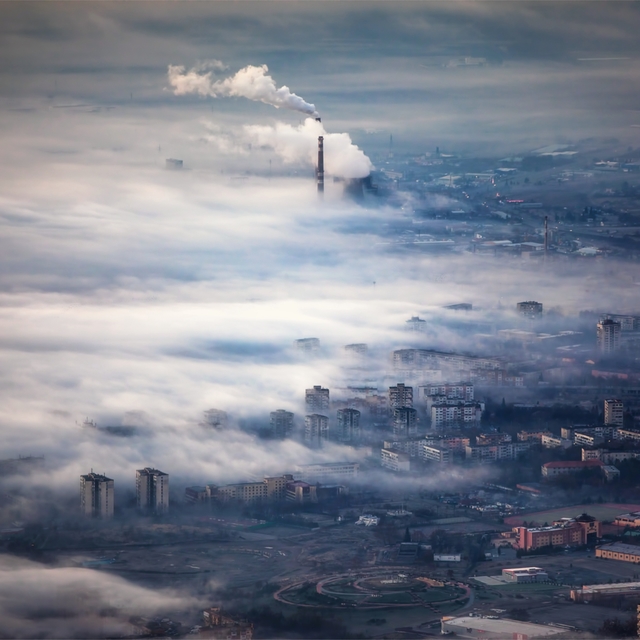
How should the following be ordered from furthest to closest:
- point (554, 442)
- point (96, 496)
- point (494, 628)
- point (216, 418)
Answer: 1. point (554, 442)
2. point (216, 418)
3. point (96, 496)
4. point (494, 628)

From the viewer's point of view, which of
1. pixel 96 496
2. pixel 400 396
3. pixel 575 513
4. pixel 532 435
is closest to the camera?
pixel 96 496

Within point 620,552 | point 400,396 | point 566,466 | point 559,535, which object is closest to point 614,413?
point 566,466

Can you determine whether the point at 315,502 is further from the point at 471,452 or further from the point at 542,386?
the point at 542,386

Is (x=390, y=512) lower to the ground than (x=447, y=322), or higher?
lower

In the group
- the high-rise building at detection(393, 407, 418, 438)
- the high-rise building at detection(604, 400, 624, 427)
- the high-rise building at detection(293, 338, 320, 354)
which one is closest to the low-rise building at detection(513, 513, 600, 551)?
the high-rise building at detection(393, 407, 418, 438)

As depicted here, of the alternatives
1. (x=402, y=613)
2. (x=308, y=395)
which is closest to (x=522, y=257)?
(x=308, y=395)

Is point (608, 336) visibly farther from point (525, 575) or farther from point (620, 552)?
Answer: point (525, 575)

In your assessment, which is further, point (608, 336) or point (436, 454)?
point (608, 336)

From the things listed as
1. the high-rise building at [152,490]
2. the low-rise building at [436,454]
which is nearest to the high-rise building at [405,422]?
the low-rise building at [436,454]
